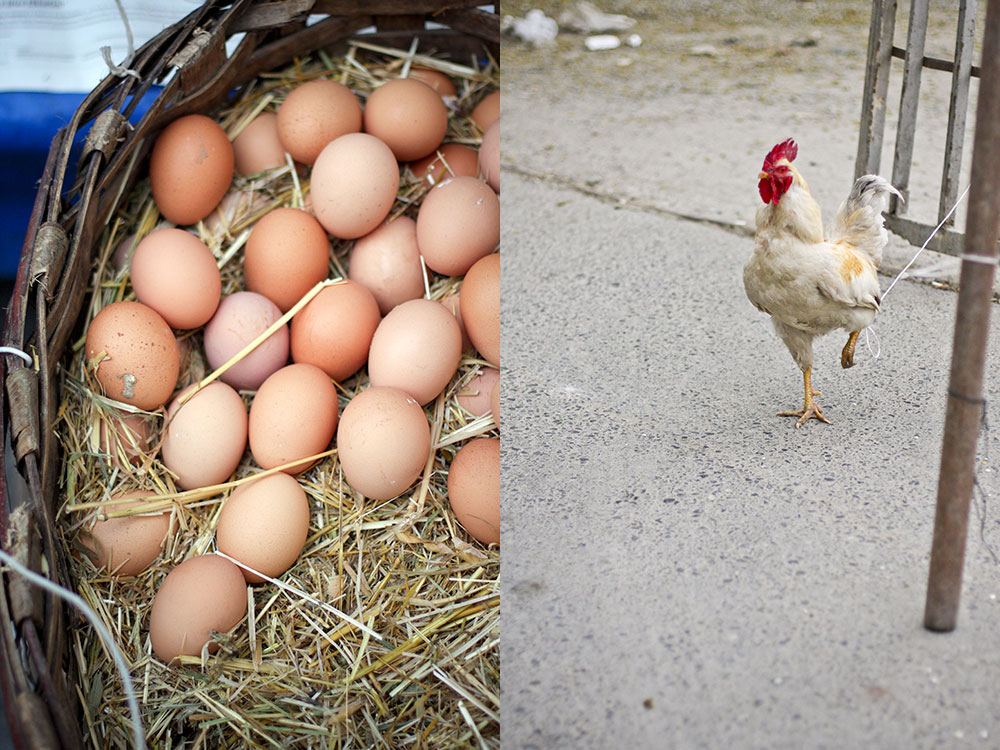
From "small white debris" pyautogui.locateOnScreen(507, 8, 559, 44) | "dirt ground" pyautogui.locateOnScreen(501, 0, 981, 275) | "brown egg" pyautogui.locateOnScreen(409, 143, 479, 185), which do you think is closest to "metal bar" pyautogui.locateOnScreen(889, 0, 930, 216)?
"dirt ground" pyautogui.locateOnScreen(501, 0, 981, 275)

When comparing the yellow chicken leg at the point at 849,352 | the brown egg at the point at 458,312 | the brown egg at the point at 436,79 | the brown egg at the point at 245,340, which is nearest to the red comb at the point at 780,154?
the yellow chicken leg at the point at 849,352

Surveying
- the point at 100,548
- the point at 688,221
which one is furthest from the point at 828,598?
the point at 688,221

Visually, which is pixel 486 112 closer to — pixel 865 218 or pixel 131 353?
pixel 865 218

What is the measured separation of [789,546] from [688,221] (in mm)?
2028

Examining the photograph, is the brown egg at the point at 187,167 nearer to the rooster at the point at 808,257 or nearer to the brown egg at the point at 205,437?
the brown egg at the point at 205,437

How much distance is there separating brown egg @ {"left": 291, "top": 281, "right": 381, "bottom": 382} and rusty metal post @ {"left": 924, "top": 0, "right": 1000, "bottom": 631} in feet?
4.93

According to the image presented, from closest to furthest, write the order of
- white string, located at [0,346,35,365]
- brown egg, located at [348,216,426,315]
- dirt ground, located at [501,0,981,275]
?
1. white string, located at [0,346,35,365]
2. brown egg, located at [348,216,426,315]
3. dirt ground, located at [501,0,981,275]

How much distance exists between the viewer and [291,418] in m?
2.25

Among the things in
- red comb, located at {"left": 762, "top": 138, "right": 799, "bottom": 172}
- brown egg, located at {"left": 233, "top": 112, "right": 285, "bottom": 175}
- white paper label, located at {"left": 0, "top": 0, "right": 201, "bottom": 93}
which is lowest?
brown egg, located at {"left": 233, "top": 112, "right": 285, "bottom": 175}

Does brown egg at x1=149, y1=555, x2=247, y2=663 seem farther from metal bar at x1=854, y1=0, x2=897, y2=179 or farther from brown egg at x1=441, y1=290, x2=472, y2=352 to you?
metal bar at x1=854, y1=0, x2=897, y2=179

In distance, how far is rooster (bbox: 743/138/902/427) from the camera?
7.00 ft

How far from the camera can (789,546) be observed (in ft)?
6.37

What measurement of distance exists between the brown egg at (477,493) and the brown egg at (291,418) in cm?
38

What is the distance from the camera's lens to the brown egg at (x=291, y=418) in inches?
88.6
